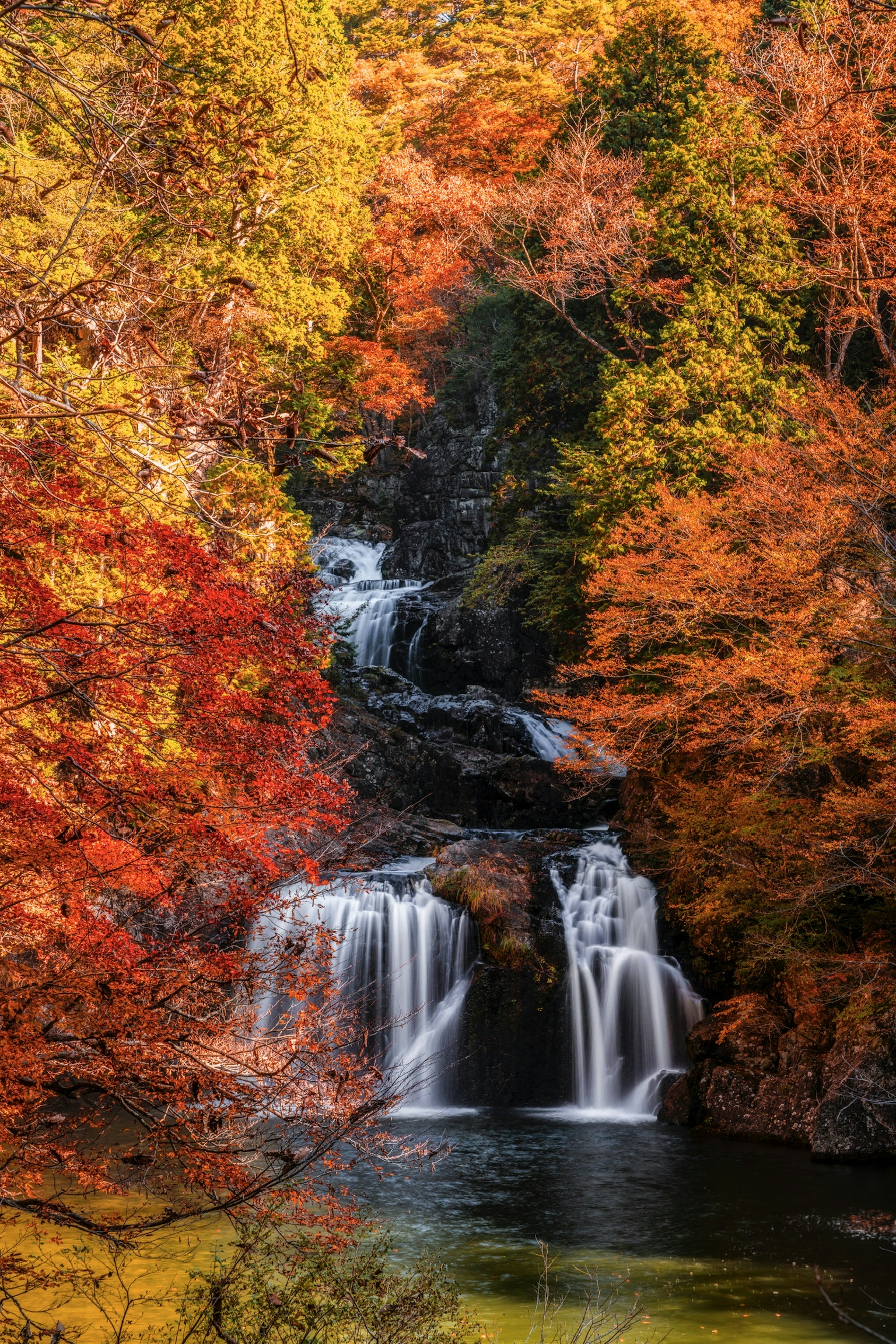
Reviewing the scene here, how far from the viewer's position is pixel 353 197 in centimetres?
2111

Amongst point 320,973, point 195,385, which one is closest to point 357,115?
point 195,385

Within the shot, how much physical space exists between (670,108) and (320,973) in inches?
709

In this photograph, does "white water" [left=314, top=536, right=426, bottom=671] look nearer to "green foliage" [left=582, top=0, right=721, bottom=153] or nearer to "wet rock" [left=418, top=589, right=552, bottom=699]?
"wet rock" [left=418, top=589, right=552, bottom=699]

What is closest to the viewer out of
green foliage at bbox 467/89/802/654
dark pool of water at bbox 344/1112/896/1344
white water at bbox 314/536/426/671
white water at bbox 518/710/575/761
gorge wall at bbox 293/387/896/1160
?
dark pool of water at bbox 344/1112/896/1344

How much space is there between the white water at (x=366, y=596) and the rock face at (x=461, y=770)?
338 centimetres

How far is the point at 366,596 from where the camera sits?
28.9 metres

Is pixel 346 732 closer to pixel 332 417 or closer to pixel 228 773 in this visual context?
pixel 332 417

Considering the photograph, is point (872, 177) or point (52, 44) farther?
point (872, 177)

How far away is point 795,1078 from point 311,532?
12061mm

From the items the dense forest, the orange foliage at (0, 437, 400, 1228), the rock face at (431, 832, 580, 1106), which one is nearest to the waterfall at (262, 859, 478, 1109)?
the rock face at (431, 832, 580, 1106)

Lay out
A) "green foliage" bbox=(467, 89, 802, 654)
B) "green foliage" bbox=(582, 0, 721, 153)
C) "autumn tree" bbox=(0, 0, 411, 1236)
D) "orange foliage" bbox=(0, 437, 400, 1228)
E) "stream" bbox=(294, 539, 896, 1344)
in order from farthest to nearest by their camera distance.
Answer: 1. "green foliage" bbox=(582, 0, 721, 153)
2. "green foliage" bbox=(467, 89, 802, 654)
3. "stream" bbox=(294, 539, 896, 1344)
4. "orange foliage" bbox=(0, 437, 400, 1228)
5. "autumn tree" bbox=(0, 0, 411, 1236)

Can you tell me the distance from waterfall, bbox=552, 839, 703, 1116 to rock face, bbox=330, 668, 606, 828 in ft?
11.4

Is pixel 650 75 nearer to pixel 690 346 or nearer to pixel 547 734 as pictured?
pixel 690 346

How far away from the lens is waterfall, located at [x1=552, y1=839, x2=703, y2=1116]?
14719mm
